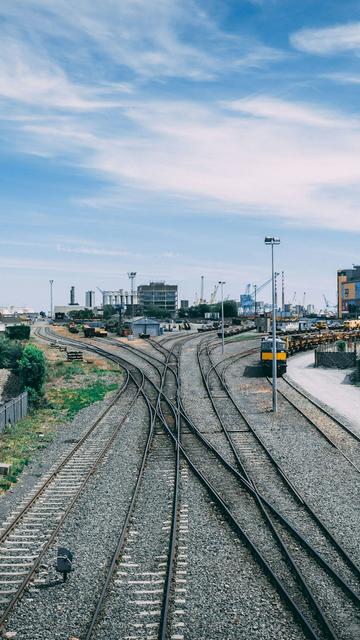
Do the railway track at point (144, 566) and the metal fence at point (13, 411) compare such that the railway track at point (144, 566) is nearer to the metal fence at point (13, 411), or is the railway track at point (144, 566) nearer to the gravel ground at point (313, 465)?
the gravel ground at point (313, 465)

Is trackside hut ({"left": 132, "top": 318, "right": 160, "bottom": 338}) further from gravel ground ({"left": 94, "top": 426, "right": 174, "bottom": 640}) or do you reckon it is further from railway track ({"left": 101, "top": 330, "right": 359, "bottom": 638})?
gravel ground ({"left": 94, "top": 426, "right": 174, "bottom": 640})

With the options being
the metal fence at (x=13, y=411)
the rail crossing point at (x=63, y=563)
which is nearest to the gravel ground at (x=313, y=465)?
the rail crossing point at (x=63, y=563)

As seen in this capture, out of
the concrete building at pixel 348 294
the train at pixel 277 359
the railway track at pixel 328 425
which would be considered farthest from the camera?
the concrete building at pixel 348 294

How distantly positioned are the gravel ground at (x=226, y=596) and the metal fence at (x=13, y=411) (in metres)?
14.8

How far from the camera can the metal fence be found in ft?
93.4

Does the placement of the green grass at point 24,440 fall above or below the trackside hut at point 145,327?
below

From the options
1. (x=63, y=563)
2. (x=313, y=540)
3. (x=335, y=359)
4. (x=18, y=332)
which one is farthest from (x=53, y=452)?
(x=18, y=332)

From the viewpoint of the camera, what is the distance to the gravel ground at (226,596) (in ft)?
36.1

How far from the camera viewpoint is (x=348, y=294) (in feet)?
543

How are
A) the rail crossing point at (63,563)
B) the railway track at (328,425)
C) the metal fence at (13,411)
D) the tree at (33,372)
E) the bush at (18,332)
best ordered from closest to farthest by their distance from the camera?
the rail crossing point at (63,563) → the railway track at (328,425) → the metal fence at (13,411) → the tree at (33,372) → the bush at (18,332)

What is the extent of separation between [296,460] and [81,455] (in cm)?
756

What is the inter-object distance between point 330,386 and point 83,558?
2955 centimetres

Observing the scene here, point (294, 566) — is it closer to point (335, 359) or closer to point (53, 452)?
point (53, 452)

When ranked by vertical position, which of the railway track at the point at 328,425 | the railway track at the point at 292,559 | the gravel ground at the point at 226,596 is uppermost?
the railway track at the point at 328,425
